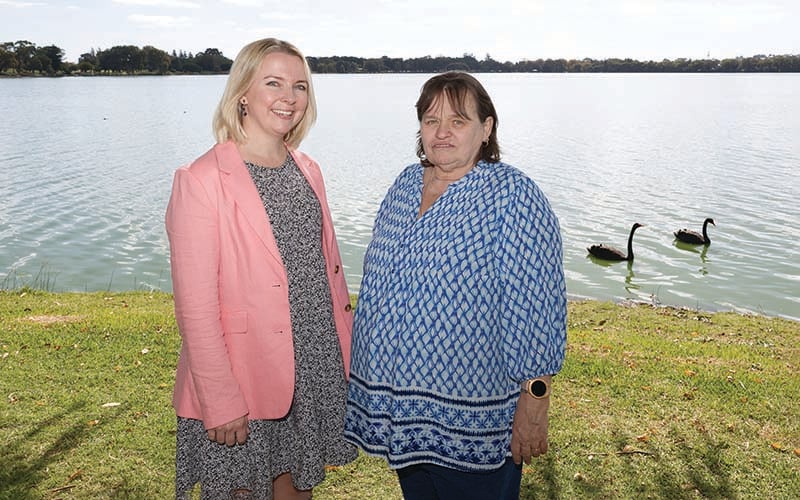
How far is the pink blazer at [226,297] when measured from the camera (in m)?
2.95

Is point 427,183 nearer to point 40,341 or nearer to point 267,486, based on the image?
point 267,486

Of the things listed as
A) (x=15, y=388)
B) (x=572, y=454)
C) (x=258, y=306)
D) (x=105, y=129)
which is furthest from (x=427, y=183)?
(x=105, y=129)

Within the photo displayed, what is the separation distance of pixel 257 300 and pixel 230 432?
549 millimetres

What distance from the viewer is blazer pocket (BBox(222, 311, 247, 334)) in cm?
308

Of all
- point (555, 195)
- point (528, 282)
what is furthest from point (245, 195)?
point (555, 195)

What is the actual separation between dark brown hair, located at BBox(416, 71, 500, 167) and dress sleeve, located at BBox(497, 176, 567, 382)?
1.00ft

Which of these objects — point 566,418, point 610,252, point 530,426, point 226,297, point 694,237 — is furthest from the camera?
point 694,237

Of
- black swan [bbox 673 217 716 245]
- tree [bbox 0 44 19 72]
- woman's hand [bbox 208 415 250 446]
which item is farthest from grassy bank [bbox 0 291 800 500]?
tree [bbox 0 44 19 72]

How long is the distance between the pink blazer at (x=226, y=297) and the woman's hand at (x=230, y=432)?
0.11 feet

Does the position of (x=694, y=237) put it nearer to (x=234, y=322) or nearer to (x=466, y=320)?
(x=466, y=320)

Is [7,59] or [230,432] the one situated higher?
[230,432]

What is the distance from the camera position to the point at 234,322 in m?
3.08

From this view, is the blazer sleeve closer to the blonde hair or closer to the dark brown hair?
the blonde hair

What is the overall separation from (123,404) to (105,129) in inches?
1809
